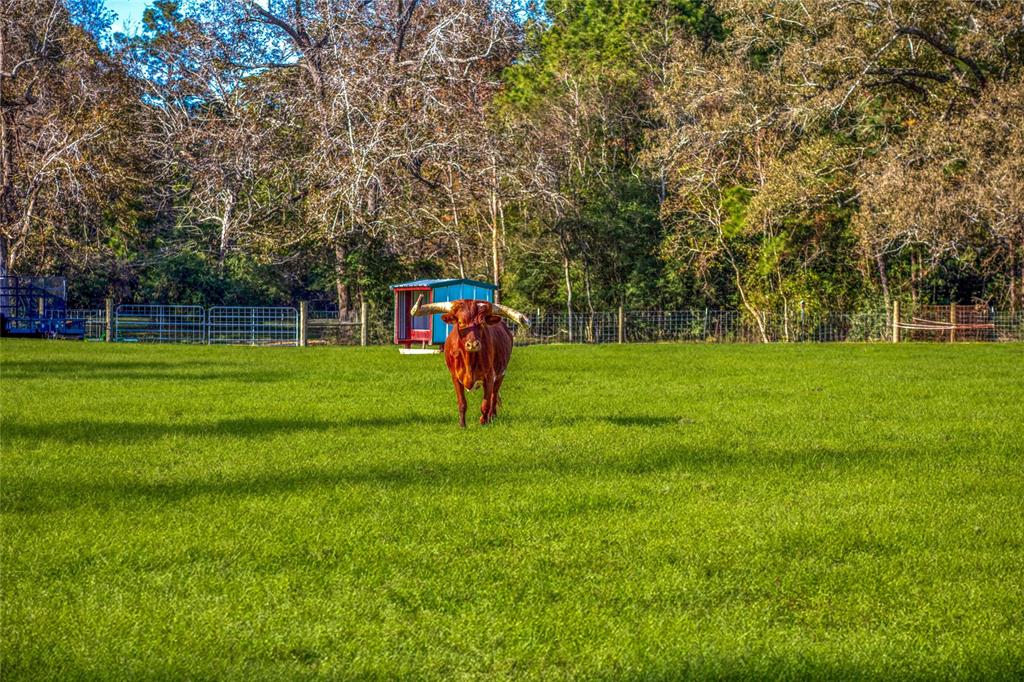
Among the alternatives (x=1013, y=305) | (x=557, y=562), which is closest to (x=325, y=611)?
(x=557, y=562)

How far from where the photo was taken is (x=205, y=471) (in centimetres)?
963

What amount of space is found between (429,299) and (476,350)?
2167 centimetres

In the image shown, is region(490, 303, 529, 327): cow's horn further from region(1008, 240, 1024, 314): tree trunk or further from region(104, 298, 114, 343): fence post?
region(1008, 240, 1024, 314): tree trunk

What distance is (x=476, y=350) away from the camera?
12.7 meters

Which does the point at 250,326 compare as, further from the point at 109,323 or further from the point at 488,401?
the point at 488,401

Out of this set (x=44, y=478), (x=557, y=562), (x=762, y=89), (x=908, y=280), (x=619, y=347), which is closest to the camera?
(x=557, y=562)

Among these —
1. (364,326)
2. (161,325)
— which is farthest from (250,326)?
(364,326)

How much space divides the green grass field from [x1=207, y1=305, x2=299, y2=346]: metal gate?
27.0 m

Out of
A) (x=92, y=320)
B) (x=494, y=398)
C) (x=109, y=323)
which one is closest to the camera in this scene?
(x=494, y=398)

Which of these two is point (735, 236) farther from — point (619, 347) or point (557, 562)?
point (557, 562)

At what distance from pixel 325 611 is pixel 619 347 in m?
28.4

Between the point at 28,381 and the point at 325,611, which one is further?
the point at 28,381

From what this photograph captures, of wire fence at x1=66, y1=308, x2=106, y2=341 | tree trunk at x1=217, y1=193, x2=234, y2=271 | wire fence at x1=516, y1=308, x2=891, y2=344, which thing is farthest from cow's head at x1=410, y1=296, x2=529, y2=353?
wire fence at x1=66, y1=308, x2=106, y2=341

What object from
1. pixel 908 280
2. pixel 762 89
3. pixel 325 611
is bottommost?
pixel 325 611
